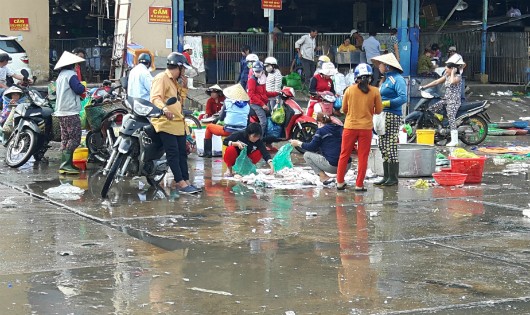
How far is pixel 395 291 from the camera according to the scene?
6438 mm

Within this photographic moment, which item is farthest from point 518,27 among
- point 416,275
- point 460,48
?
point 416,275

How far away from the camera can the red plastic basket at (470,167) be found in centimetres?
1199

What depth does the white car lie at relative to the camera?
2728cm

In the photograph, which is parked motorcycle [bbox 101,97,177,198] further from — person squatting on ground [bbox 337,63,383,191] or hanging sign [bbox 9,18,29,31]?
hanging sign [bbox 9,18,29,31]

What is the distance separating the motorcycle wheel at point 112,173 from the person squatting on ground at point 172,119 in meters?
0.55

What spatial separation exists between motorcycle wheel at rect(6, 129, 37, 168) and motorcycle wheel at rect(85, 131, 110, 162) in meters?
0.84

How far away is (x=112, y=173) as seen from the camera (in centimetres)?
1037

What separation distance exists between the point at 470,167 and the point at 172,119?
4266 mm

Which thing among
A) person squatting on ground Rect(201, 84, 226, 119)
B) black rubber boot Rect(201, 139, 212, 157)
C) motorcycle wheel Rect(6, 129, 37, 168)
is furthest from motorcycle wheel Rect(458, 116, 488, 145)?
motorcycle wheel Rect(6, 129, 37, 168)

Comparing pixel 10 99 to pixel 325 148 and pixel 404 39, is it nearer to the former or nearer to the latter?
pixel 325 148

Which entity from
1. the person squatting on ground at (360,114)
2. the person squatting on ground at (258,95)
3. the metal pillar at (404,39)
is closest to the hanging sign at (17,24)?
the metal pillar at (404,39)

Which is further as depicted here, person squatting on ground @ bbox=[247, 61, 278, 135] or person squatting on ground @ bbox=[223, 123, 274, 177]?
person squatting on ground @ bbox=[247, 61, 278, 135]

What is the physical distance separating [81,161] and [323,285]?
671cm

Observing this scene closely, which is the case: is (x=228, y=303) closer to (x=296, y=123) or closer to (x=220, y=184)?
(x=220, y=184)
